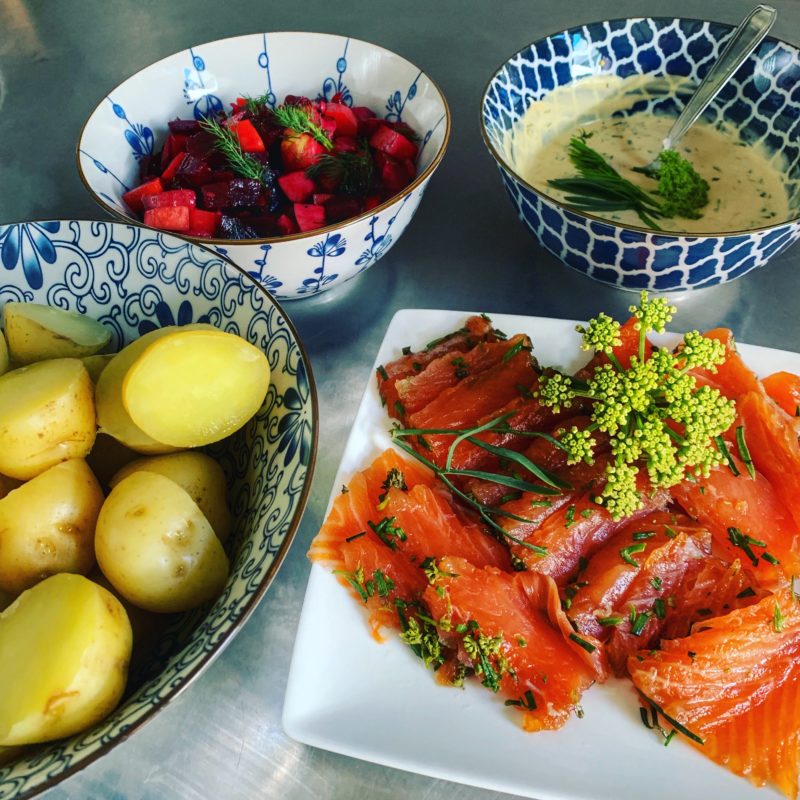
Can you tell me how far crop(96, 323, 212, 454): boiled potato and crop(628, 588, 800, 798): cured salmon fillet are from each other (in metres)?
0.61

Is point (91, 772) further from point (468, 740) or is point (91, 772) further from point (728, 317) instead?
point (728, 317)

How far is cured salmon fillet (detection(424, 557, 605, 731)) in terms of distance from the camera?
823 millimetres

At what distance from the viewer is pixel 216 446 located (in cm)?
86

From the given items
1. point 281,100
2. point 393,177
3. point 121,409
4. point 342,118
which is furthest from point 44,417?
point 281,100

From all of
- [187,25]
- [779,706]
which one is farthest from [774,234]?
[187,25]

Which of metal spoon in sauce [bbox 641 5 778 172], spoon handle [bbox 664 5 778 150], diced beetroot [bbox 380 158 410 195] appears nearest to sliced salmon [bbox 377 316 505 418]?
diced beetroot [bbox 380 158 410 195]

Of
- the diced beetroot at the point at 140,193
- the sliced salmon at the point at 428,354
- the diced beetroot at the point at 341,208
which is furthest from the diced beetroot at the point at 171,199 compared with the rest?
the sliced salmon at the point at 428,354

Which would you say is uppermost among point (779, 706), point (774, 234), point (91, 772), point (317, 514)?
point (774, 234)

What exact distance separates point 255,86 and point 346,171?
1.23ft

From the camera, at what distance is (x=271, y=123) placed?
1316 mm

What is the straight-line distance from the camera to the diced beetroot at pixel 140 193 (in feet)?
3.97

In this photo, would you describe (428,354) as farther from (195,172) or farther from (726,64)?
(726,64)

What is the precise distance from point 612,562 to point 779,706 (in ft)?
0.78

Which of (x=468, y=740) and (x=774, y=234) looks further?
(x=774, y=234)
